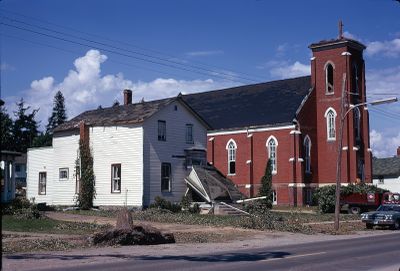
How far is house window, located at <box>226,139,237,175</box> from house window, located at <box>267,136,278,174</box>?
4407mm

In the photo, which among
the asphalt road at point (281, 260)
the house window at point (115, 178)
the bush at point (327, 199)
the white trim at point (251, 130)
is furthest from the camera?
the white trim at point (251, 130)

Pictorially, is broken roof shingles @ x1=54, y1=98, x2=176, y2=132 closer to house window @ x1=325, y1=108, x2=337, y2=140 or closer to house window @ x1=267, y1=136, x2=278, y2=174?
house window @ x1=267, y1=136, x2=278, y2=174

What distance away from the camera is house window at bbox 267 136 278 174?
186 ft

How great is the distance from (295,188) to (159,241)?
3560 centimetres

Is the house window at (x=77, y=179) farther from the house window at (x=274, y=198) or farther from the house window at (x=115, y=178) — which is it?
the house window at (x=274, y=198)

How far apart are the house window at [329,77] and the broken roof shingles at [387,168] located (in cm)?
2641

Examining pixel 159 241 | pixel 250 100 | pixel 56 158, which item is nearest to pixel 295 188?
pixel 250 100

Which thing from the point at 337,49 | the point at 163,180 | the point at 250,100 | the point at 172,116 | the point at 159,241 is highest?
the point at 337,49

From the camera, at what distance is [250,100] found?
6228 centimetres

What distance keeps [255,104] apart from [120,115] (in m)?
24.3

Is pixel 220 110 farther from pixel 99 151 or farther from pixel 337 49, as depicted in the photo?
pixel 99 151

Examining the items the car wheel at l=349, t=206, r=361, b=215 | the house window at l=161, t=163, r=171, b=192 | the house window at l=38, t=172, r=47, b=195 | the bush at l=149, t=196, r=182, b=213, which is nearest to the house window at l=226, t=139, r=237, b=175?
the car wheel at l=349, t=206, r=361, b=215

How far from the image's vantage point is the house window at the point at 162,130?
126 ft

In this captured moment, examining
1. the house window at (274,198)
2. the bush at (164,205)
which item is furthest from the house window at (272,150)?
the bush at (164,205)
